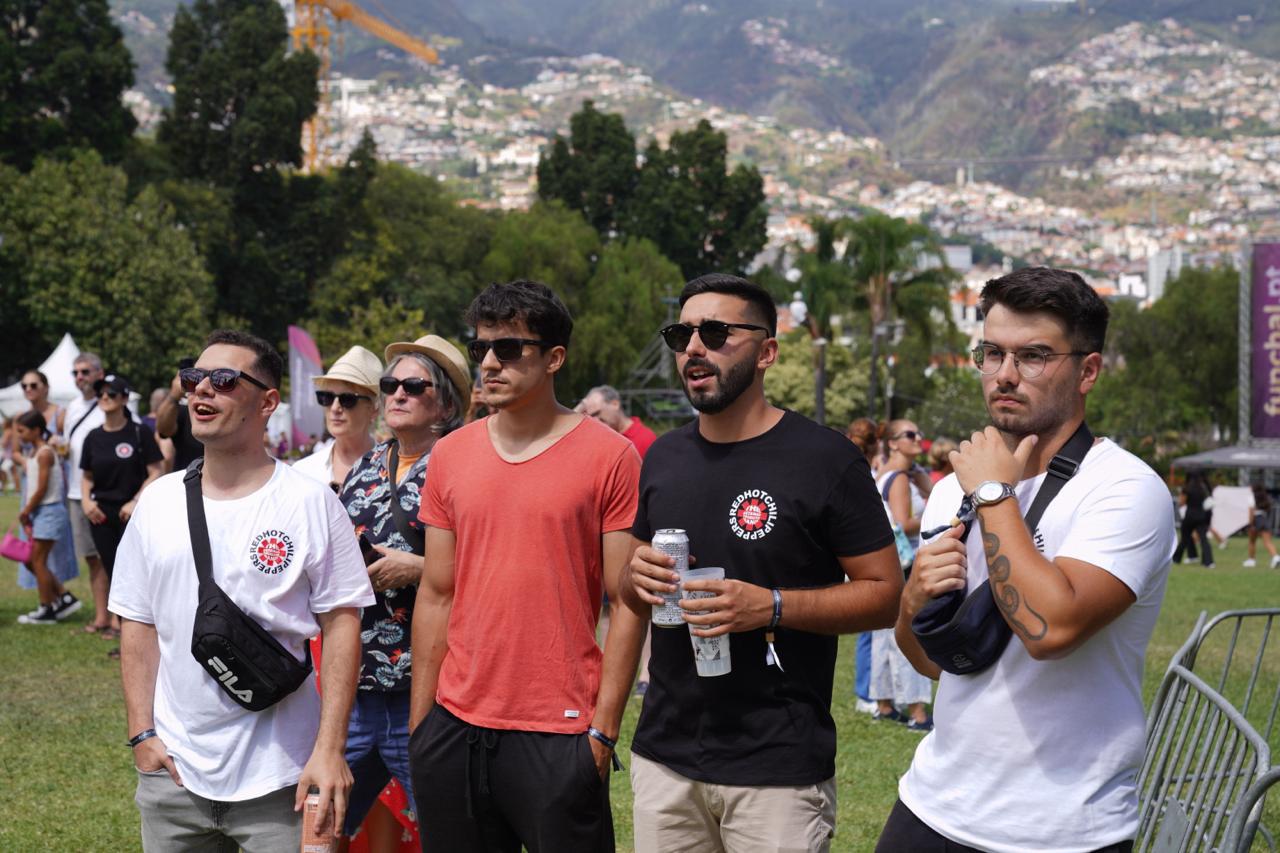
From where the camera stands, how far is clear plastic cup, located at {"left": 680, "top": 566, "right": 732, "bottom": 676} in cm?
359

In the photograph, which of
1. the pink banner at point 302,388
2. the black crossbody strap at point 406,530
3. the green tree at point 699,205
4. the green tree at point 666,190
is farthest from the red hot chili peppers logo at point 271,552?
the green tree at point 666,190

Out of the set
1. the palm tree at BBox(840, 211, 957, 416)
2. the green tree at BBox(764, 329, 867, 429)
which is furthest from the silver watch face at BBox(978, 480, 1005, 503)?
the green tree at BBox(764, 329, 867, 429)

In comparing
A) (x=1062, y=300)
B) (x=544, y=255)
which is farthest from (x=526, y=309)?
(x=544, y=255)

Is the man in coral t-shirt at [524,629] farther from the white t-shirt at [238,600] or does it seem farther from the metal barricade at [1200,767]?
the metal barricade at [1200,767]

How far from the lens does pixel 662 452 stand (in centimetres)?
401

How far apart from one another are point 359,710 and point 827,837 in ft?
5.72

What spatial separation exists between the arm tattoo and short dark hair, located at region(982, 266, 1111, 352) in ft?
1.64

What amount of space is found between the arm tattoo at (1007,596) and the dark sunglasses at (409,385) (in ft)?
8.89

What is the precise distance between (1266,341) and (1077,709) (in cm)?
3977

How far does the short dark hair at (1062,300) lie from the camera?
318 cm

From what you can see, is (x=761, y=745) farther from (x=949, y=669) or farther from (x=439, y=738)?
(x=439, y=738)

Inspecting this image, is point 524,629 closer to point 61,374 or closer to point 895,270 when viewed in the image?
point 61,374

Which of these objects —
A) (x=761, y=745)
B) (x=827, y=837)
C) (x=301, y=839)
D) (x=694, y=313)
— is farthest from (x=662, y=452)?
(x=301, y=839)

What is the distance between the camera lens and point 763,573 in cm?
377
